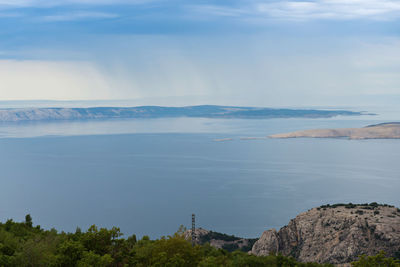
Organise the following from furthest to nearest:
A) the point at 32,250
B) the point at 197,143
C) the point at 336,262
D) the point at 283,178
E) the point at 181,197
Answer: the point at 197,143 < the point at 283,178 < the point at 181,197 < the point at 336,262 < the point at 32,250

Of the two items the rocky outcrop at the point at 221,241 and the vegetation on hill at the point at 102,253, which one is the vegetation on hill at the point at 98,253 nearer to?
the vegetation on hill at the point at 102,253

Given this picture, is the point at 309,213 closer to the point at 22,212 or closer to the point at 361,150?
the point at 22,212

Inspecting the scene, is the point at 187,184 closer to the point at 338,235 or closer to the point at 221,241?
the point at 221,241

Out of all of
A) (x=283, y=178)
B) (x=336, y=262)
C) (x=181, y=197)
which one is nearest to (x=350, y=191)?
(x=283, y=178)

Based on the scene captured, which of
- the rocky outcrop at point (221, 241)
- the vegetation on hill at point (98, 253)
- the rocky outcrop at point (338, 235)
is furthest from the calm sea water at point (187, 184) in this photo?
the vegetation on hill at point (98, 253)

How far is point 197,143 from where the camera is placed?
19675cm

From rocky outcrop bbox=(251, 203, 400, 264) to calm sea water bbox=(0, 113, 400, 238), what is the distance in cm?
3541

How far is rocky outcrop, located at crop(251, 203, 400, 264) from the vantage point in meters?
40.5

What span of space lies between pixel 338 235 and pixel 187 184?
259ft

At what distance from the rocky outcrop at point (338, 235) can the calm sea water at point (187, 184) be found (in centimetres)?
3541

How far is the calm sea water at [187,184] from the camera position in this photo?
308 feet

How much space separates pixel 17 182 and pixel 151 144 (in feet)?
264

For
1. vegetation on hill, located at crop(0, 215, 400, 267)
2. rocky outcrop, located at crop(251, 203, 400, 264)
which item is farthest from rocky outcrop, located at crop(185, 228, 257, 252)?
vegetation on hill, located at crop(0, 215, 400, 267)

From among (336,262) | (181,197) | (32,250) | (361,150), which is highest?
(361,150)
